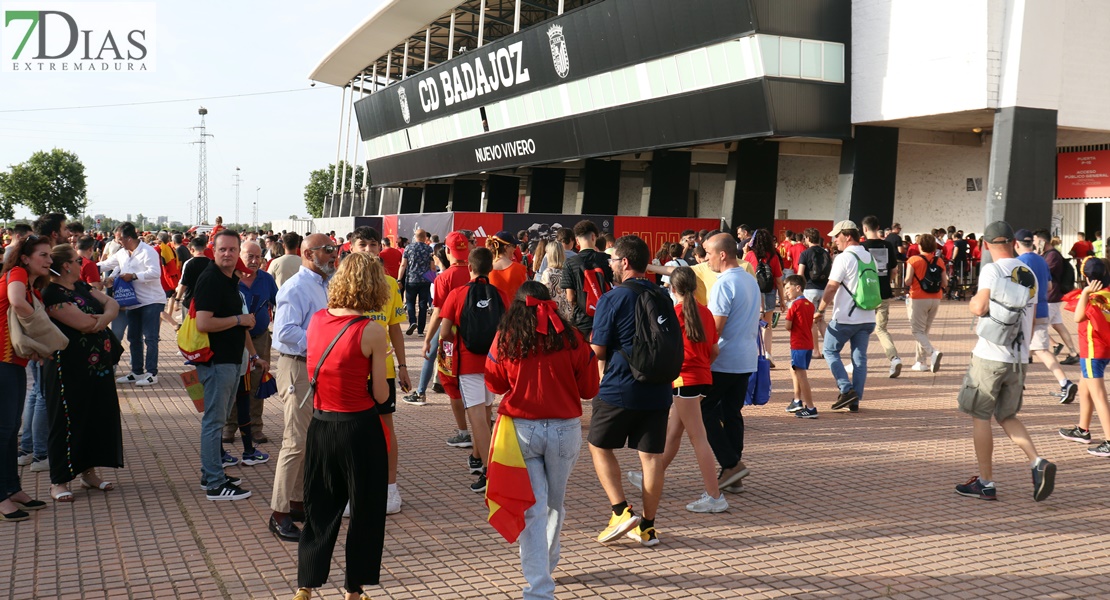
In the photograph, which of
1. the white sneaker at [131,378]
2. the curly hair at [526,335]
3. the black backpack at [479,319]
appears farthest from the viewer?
the white sneaker at [131,378]

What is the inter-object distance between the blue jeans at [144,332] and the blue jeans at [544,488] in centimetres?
850

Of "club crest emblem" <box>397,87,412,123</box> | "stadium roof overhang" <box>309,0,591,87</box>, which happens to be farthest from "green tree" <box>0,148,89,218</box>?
"club crest emblem" <box>397,87,412,123</box>

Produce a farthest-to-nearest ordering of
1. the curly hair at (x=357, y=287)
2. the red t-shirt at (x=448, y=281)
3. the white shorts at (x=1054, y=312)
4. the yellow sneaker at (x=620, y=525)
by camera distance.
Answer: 1. the white shorts at (x=1054, y=312)
2. the red t-shirt at (x=448, y=281)
3. the yellow sneaker at (x=620, y=525)
4. the curly hair at (x=357, y=287)

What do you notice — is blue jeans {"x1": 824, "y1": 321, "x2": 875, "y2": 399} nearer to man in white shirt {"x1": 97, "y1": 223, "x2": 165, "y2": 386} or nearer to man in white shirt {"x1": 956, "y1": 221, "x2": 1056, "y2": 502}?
man in white shirt {"x1": 956, "y1": 221, "x2": 1056, "y2": 502}

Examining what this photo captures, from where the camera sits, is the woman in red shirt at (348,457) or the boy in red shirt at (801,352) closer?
the woman in red shirt at (348,457)

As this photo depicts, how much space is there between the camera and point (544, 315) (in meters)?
4.72

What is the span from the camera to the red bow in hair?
4711 millimetres

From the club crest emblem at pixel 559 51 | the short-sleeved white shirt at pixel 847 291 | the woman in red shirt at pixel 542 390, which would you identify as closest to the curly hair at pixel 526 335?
the woman in red shirt at pixel 542 390

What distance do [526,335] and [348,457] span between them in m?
1.08

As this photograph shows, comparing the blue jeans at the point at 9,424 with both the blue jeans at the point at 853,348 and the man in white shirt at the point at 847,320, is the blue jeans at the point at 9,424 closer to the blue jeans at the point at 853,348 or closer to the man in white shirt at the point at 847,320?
the man in white shirt at the point at 847,320

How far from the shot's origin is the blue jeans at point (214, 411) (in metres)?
6.44

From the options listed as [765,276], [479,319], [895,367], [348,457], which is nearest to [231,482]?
[479,319]

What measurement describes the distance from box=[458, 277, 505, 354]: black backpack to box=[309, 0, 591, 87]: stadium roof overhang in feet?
91.7

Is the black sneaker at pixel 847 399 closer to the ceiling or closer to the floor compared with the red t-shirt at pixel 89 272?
closer to the floor
